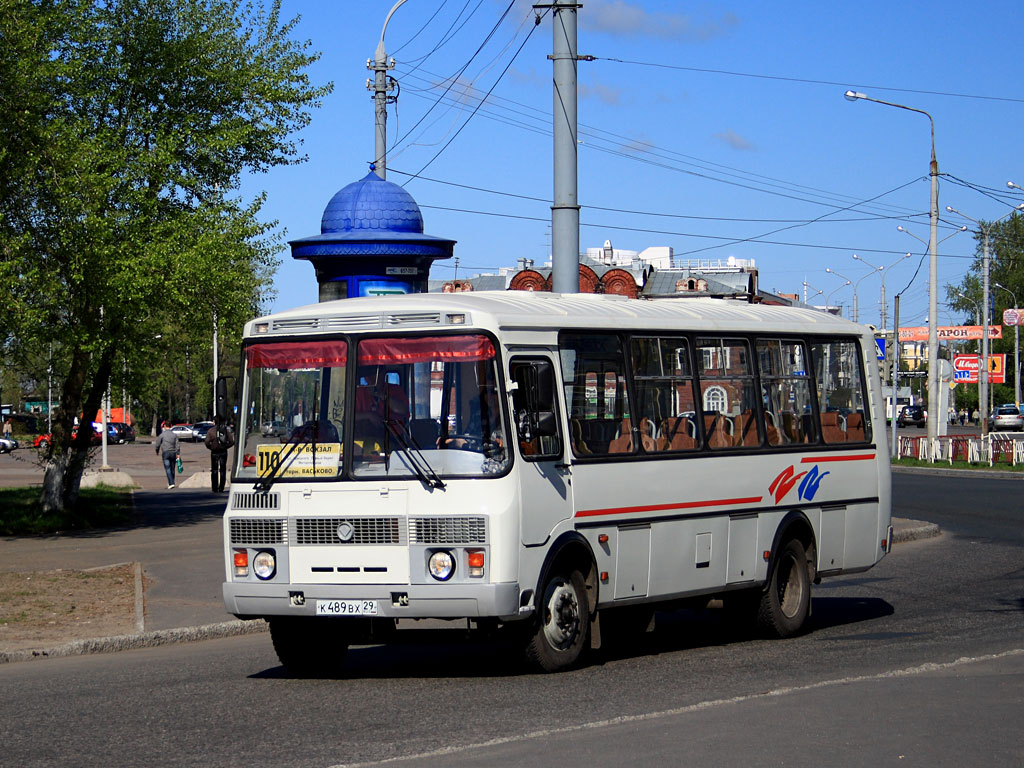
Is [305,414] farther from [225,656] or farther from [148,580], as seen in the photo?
[148,580]

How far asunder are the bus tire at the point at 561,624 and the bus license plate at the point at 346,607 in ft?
3.73

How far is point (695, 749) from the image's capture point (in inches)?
288

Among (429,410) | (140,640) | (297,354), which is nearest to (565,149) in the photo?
(297,354)

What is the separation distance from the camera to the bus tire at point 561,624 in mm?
10078

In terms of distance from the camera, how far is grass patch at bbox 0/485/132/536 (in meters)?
23.9

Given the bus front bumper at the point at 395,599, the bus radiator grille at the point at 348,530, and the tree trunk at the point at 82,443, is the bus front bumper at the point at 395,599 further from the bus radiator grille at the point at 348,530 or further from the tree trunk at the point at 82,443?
the tree trunk at the point at 82,443

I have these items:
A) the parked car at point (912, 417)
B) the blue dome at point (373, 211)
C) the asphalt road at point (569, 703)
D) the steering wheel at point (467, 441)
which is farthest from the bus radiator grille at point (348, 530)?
the parked car at point (912, 417)

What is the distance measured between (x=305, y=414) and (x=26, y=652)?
3.62 m

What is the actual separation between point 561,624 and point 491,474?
1324 mm

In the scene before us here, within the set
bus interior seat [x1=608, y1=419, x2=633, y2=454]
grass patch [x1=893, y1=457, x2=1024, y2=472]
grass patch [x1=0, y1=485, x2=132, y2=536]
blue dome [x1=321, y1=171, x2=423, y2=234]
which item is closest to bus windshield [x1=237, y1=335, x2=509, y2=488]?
bus interior seat [x1=608, y1=419, x2=633, y2=454]

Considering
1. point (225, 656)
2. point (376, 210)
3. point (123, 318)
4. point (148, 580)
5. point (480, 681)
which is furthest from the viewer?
point (123, 318)

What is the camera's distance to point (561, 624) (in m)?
10.3

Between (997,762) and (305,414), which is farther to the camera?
(305,414)

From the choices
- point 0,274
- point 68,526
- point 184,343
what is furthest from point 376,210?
point 68,526
